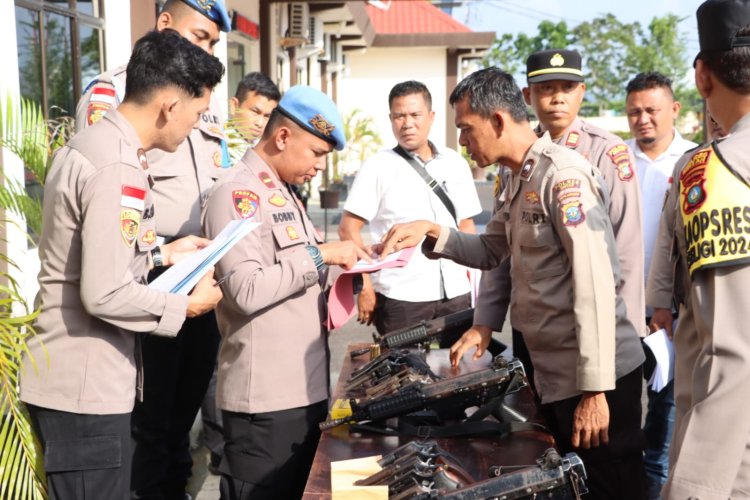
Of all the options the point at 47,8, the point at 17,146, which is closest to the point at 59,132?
the point at 17,146

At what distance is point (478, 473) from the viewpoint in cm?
221

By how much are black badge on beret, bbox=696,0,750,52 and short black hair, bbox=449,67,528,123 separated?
1062 mm

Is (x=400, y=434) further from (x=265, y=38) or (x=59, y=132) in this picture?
(x=265, y=38)

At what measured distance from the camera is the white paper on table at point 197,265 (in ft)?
7.74

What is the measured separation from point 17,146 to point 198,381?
1263 millimetres

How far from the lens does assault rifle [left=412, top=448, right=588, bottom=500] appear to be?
1874 mm

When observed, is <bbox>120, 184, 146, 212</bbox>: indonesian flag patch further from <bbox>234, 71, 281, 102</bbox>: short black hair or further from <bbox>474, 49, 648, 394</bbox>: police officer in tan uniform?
<bbox>234, 71, 281, 102</bbox>: short black hair

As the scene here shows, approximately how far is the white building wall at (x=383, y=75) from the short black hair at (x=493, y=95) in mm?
22894

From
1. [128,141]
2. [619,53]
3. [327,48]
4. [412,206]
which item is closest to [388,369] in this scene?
[128,141]

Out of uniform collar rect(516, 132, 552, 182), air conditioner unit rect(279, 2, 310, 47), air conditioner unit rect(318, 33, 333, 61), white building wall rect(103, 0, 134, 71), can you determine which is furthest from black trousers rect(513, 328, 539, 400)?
air conditioner unit rect(318, 33, 333, 61)

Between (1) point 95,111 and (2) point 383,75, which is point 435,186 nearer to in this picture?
(1) point 95,111

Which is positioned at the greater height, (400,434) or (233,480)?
(400,434)

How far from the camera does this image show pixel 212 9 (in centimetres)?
336

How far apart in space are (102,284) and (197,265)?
0.29 m
